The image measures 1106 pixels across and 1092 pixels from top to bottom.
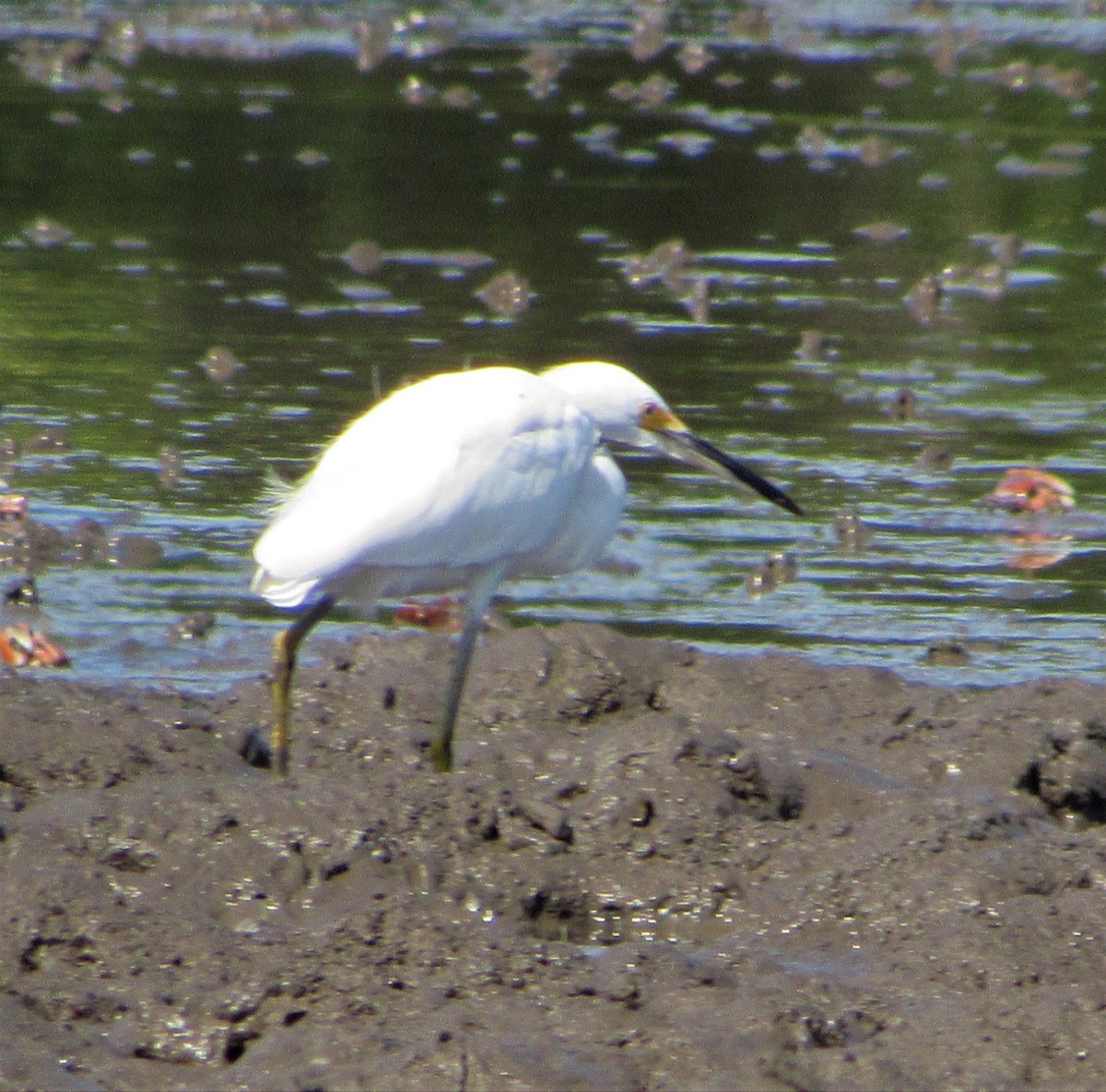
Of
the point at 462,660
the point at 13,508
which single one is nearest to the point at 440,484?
the point at 462,660

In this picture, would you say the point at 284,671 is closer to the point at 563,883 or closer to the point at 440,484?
the point at 440,484

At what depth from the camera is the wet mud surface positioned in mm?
3830

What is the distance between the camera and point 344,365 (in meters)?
10.3

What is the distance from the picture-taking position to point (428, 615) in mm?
7285

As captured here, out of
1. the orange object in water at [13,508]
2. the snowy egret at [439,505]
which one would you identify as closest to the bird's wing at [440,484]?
the snowy egret at [439,505]

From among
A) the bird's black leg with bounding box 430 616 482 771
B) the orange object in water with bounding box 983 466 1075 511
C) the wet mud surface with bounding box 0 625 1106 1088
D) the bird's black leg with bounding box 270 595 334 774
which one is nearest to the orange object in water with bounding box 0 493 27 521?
the wet mud surface with bounding box 0 625 1106 1088

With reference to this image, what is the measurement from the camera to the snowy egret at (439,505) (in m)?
5.42

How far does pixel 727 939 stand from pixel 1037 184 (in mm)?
12062

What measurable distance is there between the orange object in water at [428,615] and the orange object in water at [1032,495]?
2.23 metres

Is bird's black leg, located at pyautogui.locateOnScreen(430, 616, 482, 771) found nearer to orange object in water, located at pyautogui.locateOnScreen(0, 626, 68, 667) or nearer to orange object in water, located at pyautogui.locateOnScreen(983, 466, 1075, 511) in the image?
orange object in water, located at pyautogui.locateOnScreen(0, 626, 68, 667)

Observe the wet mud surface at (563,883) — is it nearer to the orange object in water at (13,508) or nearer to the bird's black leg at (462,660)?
the bird's black leg at (462,660)

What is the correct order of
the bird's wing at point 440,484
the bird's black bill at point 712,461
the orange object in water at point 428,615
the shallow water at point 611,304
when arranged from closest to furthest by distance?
the bird's wing at point 440,484 → the bird's black bill at point 712,461 → the orange object in water at point 428,615 → the shallow water at point 611,304

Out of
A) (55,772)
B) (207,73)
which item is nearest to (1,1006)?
(55,772)

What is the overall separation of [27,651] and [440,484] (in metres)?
1.61
